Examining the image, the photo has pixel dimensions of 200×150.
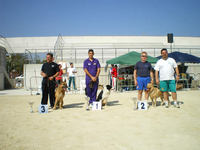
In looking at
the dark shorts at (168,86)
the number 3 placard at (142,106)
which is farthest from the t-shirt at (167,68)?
the number 3 placard at (142,106)

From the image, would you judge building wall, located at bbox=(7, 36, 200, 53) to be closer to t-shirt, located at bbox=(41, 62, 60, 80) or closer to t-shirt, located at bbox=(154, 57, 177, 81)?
t-shirt, located at bbox=(41, 62, 60, 80)

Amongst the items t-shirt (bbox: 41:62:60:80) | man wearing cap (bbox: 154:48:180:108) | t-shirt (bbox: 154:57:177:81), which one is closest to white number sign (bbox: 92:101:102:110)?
t-shirt (bbox: 41:62:60:80)

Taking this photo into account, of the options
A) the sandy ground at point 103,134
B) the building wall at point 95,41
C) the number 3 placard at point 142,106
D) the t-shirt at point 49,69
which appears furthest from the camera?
the building wall at point 95,41

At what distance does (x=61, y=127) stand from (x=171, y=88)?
356cm

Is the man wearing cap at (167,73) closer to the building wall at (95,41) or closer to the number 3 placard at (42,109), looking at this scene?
the number 3 placard at (42,109)

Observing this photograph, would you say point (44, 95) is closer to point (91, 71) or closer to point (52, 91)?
point (52, 91)

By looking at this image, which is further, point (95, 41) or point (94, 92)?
point (95, 41)

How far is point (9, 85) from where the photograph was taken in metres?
18.3

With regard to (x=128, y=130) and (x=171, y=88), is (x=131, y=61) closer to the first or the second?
(x=171, y=88)

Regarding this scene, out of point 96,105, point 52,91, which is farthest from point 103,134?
point 52,91

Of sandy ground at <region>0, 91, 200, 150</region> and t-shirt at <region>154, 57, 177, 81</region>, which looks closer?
sandy ground at <region>0, 91, 200, 150</region>

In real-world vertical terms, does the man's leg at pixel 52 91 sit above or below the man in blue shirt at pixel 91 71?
below

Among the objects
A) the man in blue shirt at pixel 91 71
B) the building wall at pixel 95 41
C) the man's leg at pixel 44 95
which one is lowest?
the man's leg at pixel 44 95

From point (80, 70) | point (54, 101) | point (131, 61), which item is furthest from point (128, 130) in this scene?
point (80, 70)
